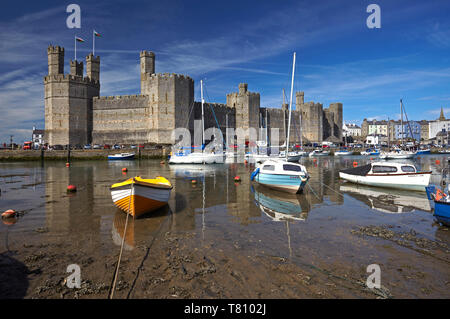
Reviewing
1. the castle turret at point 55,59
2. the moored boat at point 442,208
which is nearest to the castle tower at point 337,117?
the castle turret at point 55,59

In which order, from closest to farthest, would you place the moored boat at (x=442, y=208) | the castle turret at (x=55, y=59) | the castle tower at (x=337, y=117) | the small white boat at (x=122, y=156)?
the moored boat at (x=442, y=208), the small white boat at (x=122, y=156), the castle turret at (x=55, y=59), the castle tower at (x=337, y=117)

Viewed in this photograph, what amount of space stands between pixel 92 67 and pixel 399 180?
1664 inches

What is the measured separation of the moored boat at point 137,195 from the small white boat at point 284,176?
4.72 m

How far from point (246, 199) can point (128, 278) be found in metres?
5.95

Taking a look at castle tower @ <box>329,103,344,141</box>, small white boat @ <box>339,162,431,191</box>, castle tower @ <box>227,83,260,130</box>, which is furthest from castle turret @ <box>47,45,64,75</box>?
castle tower @ <box>329,103,344,141</box>

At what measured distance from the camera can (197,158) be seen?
27.6 metres

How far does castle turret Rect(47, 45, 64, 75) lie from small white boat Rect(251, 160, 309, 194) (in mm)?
37411

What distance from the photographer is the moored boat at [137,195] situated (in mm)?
6590

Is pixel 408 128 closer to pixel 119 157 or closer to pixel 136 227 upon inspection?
pixel 119 157

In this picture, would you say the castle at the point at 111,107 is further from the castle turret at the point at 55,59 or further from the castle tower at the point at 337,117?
the castle tower at the point at 337,117

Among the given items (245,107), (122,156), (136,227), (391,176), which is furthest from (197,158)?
(245,107)
